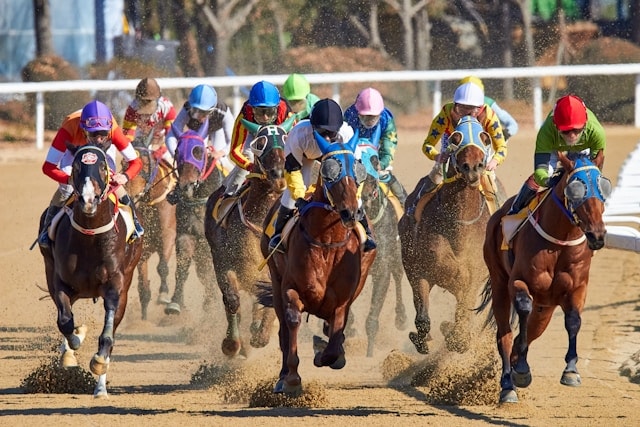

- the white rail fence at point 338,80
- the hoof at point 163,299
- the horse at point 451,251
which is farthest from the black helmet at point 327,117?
the white rail fence at point 338,80

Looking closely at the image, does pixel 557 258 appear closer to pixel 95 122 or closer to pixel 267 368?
pixel 267 368

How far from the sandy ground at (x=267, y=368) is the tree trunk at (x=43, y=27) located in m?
12.2

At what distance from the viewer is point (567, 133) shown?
770 cm

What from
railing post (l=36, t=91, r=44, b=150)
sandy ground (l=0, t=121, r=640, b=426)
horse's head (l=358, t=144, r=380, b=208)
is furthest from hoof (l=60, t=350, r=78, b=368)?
railing post (l=36, t=91, r=44, b=150)

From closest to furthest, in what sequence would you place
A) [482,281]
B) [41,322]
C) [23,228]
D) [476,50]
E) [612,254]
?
[482,281] < [41,322] < [612,254] < [23,228] < [476,50]

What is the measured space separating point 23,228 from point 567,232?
385 inches

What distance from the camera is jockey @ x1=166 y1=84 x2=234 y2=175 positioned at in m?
11.2

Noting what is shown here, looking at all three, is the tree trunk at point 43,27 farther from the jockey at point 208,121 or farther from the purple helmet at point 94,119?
the purple helmet at point 94,119

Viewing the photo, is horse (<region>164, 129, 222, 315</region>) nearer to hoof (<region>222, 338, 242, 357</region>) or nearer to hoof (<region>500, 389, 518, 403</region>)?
hoof (<region>222, 338, 242, 357</region>)

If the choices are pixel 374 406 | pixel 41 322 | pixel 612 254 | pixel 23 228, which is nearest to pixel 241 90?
pixel 23 228

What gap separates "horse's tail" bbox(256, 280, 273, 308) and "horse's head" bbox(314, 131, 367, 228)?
4.16 feet

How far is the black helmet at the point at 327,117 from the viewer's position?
7793 millimetres

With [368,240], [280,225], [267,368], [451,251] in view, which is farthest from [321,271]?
[451,251]

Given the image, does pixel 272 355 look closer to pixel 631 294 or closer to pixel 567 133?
pixel 567 133
